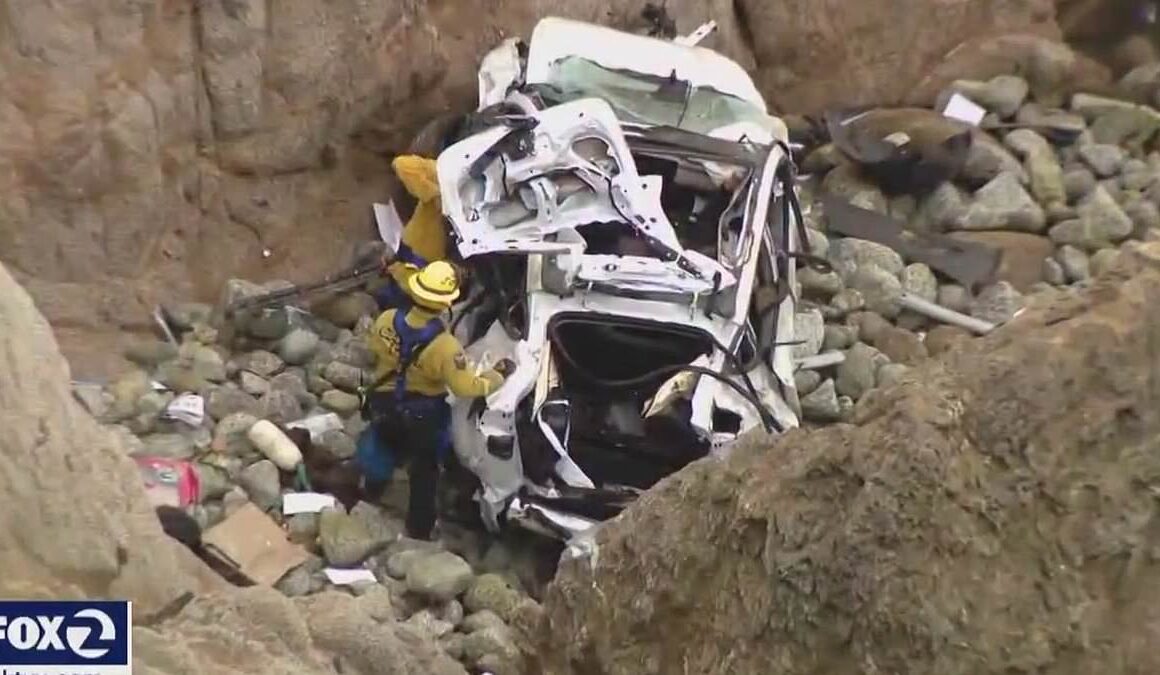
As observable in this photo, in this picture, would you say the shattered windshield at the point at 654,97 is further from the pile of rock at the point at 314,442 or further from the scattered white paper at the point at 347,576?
the scattered white paper at the point at 347,576

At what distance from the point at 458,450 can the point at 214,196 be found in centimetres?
172

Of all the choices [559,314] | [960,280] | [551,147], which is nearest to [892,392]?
[559,314]

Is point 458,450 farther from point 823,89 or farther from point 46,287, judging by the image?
point 823,89

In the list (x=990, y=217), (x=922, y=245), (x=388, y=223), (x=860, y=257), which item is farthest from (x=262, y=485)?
(x=990, y=217)

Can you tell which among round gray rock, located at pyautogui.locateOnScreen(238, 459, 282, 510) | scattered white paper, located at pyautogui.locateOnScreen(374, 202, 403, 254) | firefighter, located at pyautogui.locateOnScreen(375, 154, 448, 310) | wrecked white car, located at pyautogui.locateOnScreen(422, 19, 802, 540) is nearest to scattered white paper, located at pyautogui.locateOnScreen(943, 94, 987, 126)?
wrecked white car, located at pyautogui.locateOnScreen(422, 19, 802, 540)

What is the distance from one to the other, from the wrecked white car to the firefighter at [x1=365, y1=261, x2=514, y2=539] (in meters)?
0.10

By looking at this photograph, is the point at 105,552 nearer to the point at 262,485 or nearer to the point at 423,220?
the point at 262,485

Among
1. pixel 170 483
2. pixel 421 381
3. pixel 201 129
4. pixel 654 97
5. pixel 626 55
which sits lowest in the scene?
pixel 170 483

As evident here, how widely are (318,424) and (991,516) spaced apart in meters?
3.55

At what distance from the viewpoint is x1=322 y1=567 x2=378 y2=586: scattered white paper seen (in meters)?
5.06

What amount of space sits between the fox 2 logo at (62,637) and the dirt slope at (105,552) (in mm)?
40

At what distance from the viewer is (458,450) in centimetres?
536

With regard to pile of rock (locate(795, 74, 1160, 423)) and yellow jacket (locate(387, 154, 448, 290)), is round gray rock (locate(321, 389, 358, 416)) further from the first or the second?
pile of rock (locate(795, 74, 1160, 423))

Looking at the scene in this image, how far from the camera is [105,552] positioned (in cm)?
312
